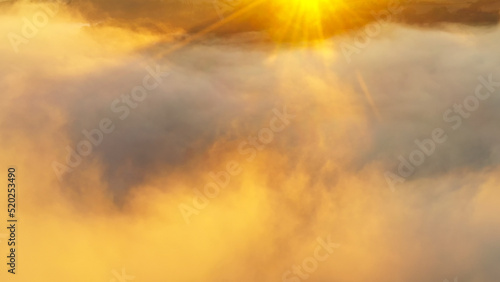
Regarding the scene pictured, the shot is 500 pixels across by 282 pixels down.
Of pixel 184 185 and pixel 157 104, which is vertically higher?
pixel 157 104

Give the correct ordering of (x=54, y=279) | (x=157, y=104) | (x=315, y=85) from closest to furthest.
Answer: (x=54, y=279)
(x=157, y=104)
(x=315, y=85)

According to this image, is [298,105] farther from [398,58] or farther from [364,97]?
[398,58]

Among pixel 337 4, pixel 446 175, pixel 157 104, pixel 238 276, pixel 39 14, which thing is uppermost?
pixel 39 14

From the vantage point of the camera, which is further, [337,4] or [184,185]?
[337,4]

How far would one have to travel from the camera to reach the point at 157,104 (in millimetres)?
5109

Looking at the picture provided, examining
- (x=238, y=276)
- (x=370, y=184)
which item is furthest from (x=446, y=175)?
(x=238, y=276)

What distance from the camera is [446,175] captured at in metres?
4.90

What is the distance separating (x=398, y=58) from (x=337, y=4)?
0.92 meters

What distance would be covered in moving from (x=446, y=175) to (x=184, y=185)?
7.68ft

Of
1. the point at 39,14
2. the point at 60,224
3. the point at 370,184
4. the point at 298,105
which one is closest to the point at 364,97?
the point at 298,105

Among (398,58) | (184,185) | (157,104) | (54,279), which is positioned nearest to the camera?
(54,279)

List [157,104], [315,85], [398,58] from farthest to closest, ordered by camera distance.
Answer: [398,58], [315,85], [157,104]

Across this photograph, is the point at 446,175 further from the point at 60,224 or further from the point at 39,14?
the point at 39,14

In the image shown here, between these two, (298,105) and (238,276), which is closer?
(238,276)
